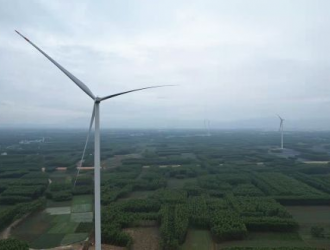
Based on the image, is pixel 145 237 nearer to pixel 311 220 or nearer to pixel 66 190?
pixel 311 220

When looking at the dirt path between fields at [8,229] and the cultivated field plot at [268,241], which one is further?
the dirt path between fields at [8,229]

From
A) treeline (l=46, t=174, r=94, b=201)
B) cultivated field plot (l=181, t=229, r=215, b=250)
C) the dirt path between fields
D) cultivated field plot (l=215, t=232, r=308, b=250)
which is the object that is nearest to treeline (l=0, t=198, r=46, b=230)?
the dirt path between fields

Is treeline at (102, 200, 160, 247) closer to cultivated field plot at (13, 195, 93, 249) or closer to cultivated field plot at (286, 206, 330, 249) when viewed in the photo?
cultivated field plot at (13, 195, 93, 249)

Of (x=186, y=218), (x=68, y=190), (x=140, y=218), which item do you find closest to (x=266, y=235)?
(x=186, y=218)

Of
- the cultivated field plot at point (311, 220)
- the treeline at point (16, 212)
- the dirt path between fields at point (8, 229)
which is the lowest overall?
the dirt path between fields at point (8, 229)

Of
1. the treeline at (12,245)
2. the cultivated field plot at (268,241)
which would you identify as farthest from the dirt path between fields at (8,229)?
the cultivated field plot at (268,241)

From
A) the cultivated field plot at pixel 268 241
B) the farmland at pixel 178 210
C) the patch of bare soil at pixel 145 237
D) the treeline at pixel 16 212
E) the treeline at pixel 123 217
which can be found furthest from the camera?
the treeline at pixel 16 212

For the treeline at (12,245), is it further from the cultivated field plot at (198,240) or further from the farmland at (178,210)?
the cultivated field plot at (198,240)

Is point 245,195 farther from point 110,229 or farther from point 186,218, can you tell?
point 110,229
